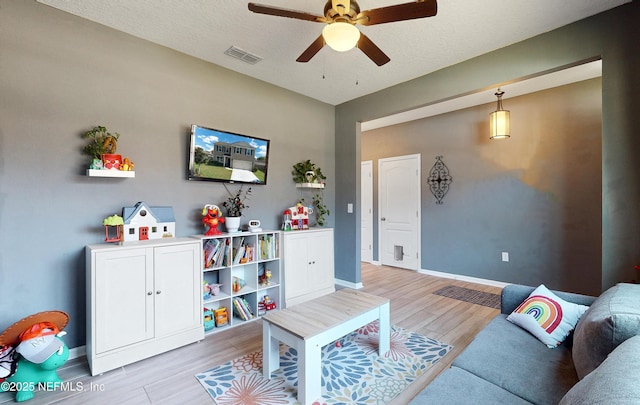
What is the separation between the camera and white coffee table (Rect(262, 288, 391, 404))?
175 cm

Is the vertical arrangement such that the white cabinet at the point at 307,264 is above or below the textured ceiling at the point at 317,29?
below

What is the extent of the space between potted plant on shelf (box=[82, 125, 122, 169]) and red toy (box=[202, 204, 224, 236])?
845mm

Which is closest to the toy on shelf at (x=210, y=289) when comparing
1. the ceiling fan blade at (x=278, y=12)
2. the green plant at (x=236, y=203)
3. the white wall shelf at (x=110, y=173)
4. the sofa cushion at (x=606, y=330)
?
the green plant at (x=236, y=203)

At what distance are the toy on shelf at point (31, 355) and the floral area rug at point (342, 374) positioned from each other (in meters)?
0.93

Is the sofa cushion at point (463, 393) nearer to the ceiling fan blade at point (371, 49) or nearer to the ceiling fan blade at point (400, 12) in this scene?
the ceiling fan blade at point (400, 12)

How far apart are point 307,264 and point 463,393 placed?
2402mm

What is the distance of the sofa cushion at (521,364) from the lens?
1324 millimetres

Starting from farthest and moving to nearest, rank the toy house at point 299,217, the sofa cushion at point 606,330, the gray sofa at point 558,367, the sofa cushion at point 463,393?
the toy house at point 299,217 < the sofa cushion at point 463,393 < the sofa cushion at point 606,330 < the gray sofa at point 558,367

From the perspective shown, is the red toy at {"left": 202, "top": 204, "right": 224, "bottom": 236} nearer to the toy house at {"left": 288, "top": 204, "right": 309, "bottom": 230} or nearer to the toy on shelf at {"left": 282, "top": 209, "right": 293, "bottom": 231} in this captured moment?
the toy on shelf at {"left": 282, "top": 209, "right": 293, "bottom": 231}

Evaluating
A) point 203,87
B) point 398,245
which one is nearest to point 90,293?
point 203,87

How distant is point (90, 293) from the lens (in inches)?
82.3

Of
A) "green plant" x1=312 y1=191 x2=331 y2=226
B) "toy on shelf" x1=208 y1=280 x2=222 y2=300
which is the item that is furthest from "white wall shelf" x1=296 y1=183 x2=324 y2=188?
"toy on shelf" x1=208 y1=280 x2=222 y2=300

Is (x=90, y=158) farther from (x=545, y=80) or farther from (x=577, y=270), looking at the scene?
(x=577, y=270)

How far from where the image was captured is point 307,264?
11.6ft
